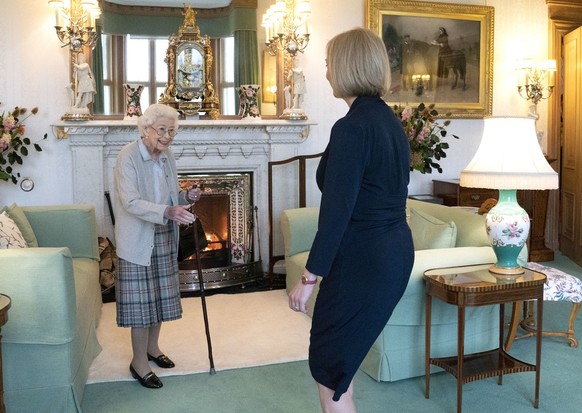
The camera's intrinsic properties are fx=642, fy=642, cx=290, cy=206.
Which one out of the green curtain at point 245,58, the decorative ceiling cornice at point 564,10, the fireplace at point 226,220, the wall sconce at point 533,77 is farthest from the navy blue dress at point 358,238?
the decorative ceiling cornice at point 564,10

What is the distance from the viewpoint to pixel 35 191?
16.6 feet

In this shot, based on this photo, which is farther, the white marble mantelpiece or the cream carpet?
the white marble mantelpiece

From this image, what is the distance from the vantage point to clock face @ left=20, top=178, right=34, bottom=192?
503 centimetres

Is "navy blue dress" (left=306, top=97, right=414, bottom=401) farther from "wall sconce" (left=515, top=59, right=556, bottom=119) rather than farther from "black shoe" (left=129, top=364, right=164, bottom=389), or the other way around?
"wall sconce" (left=515, top=59, right=556, bottom=119)

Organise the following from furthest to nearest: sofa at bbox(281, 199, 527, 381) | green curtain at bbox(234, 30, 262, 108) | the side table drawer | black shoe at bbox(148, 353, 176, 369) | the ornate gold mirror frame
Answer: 1. the side table drawer
2. green curtain at bbox(234, 30, 262, 108)
3. the ornate gold mirror frame
4. black shoe at bbox(148, 353, 176, 369)
5. sofa at bbox(281, 199, 527, 381)

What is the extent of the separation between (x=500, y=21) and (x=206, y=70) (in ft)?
9.58

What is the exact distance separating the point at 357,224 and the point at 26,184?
3.94 metres

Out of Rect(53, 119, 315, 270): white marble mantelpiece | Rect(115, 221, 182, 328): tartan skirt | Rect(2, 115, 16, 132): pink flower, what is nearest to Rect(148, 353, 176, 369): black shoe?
Rect(115, 221, 182, 328): tartan skirt

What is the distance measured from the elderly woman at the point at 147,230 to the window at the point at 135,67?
222cm

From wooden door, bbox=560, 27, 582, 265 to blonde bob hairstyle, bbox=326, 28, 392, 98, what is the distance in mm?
4782

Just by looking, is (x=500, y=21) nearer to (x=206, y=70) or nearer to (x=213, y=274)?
(x=206, y=70)

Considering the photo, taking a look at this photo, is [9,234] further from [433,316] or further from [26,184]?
[433,316]

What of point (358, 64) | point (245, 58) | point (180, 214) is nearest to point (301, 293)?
point (358, 64)

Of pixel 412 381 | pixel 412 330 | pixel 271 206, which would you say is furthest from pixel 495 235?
pixel 271 206
